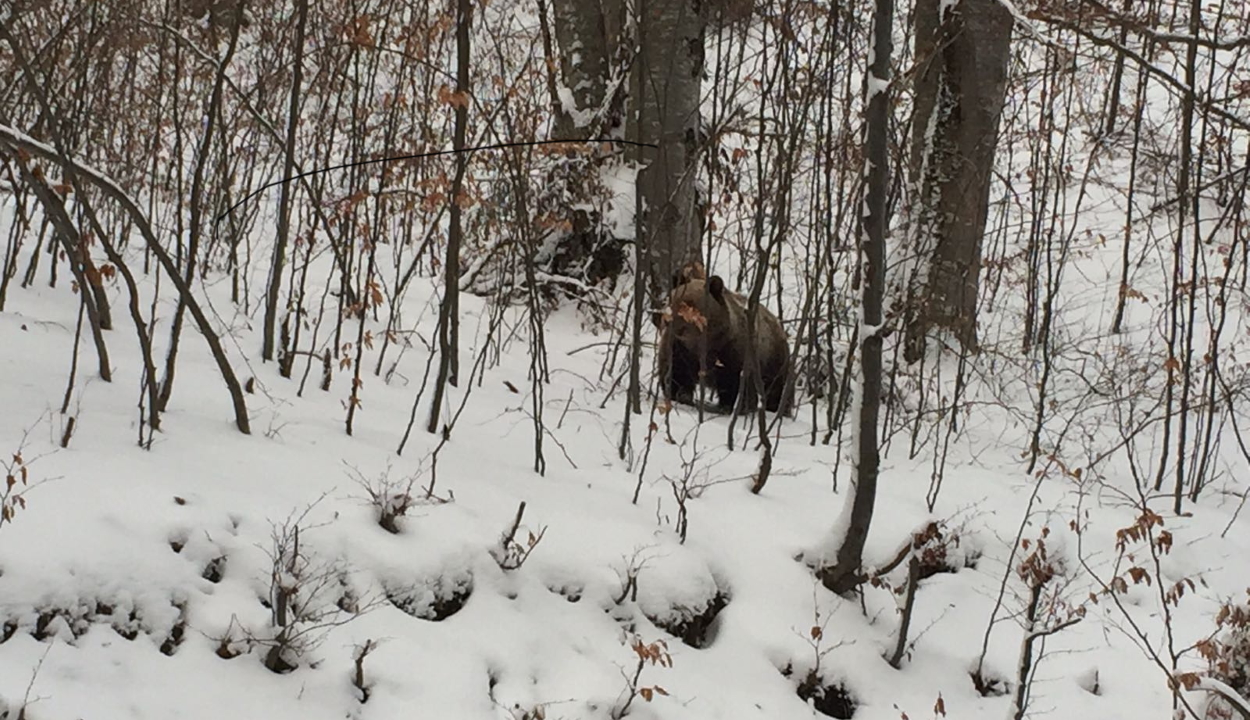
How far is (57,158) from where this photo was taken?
285 cm

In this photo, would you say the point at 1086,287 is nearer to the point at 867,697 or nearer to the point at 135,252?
the point at 867,697

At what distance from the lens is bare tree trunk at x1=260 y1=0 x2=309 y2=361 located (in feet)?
12.7

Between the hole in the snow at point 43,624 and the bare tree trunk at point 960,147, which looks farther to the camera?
the bare tree trunk at point 960,147

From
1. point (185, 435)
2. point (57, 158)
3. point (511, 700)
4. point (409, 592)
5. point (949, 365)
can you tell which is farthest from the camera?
point (949, 365)

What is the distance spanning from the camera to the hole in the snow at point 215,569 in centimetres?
297

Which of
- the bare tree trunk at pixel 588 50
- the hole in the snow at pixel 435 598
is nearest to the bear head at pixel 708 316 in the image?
the bare tree trunk at pixel 588 50

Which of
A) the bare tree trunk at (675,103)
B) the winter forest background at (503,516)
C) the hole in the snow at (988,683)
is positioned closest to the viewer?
the winter forest background at (503,516)

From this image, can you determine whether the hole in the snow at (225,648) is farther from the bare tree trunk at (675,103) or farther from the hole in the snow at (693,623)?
the bare tree trunk at (675,103)

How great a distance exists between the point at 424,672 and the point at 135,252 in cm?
526

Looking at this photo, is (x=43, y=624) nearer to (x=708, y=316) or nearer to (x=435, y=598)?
(x=435, y=598)

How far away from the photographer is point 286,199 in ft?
14.1

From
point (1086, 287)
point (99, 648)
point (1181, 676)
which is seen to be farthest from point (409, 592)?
point (1086, 287)

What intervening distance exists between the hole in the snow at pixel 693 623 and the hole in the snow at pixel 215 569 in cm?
149

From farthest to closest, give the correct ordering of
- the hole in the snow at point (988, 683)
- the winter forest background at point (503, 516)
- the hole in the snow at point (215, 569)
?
the hole in the snow at point (988, 683), the hole in the snow at point (215, 569), the winter forest background at point (503, 516)
